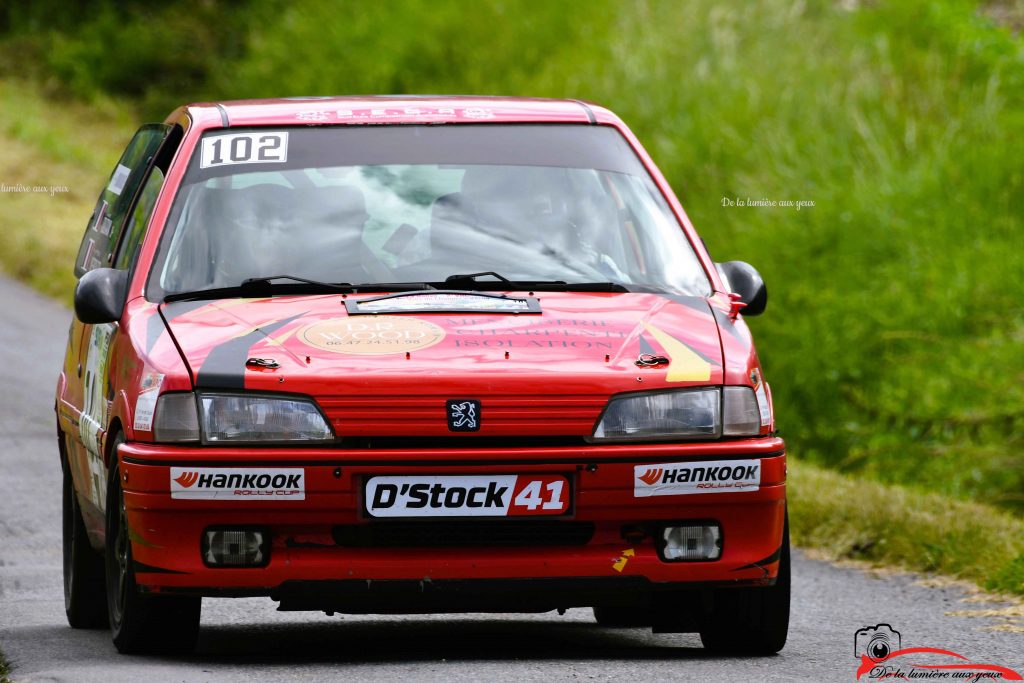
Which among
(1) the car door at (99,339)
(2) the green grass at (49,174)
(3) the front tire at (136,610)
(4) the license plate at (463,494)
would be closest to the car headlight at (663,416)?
(4) the license plate at (463,494)

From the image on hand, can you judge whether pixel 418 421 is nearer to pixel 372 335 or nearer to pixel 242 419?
pixel 372 335

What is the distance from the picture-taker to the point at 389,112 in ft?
22.3

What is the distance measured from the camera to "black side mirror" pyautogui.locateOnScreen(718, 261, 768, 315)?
20.8 ft

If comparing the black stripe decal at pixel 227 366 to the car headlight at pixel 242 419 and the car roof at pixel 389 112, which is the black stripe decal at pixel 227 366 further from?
the car roof at pixel 389 112

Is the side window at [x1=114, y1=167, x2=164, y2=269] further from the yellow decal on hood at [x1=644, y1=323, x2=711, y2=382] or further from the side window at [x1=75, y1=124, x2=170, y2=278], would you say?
the yellow decal on hood at [x1=644, y1=323, x2=711, y2=382]

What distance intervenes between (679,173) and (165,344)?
44.7 feet

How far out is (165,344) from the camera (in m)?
5.69

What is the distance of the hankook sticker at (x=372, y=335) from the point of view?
18.3 ft

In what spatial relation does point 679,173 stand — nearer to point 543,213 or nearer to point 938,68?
point 938,68

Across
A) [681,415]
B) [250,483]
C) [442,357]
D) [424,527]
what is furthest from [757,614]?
[250,483]

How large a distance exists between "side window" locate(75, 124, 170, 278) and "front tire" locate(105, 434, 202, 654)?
1.52m

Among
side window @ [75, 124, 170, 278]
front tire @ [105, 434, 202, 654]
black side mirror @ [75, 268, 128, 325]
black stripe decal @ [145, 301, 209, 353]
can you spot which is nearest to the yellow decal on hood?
black stripe decal @ [145, 301, 209, 353]

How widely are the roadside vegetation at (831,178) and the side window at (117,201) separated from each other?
3535mm

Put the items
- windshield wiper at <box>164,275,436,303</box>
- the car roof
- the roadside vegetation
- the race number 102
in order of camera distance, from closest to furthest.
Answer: windshield wiper at <box>164,275,436,303</box>, the race number 102, the car roof, the roadside vegetation
